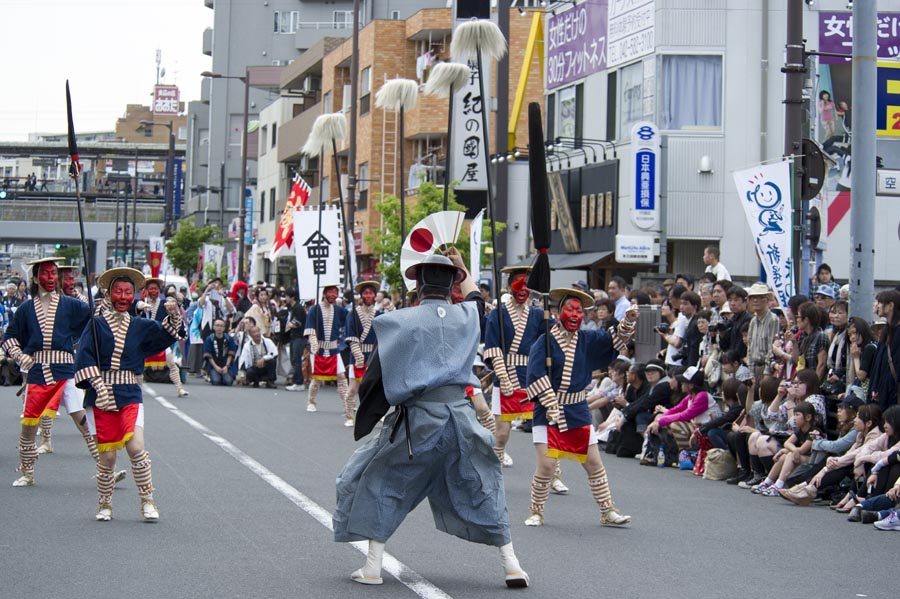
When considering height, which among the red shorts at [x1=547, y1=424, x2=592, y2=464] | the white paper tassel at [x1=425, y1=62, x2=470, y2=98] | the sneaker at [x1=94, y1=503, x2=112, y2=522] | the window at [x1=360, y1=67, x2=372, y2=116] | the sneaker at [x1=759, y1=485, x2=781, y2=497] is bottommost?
the sneaker at [x1=759, y1=485, x2=781, y2=497]

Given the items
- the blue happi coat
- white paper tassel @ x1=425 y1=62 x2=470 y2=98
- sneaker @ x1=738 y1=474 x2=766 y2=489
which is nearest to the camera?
the blue happi coat

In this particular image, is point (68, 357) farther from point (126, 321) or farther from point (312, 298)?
point (312, 298)

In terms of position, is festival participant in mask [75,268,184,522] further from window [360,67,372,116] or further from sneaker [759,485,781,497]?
window [360,67,372,116]

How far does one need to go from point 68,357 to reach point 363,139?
34.3m

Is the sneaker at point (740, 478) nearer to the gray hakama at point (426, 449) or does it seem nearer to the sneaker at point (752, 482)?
the sneaker at point (752, 482)

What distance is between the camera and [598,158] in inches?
1212

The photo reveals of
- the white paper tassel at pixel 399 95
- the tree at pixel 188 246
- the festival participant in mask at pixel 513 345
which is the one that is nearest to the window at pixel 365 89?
the tree at pixel 188 246

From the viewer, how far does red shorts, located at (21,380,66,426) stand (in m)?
11.9

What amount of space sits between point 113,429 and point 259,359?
1737 cm

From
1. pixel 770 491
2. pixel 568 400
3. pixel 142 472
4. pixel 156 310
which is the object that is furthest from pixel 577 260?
pixel 142 472

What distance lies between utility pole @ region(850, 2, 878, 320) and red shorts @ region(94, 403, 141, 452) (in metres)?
7.55

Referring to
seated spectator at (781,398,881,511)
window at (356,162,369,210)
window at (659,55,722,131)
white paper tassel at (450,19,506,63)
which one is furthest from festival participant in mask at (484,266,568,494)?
window at (356,162,369,210)

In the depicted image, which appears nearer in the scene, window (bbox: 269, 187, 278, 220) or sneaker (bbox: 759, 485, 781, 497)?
sneaker (bbox: 759, 485, 781, 497)

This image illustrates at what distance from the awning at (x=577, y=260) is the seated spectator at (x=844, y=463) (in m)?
17.6
